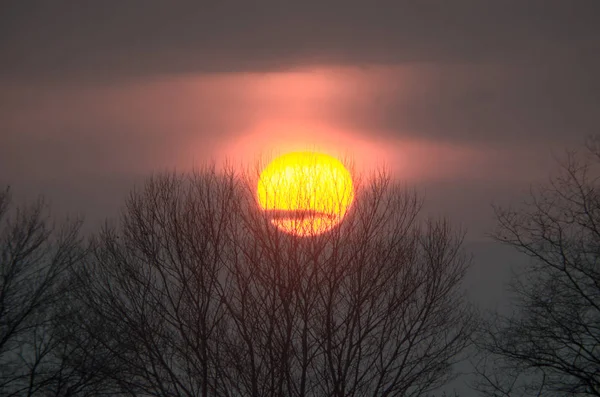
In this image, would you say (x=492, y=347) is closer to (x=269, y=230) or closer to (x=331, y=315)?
(x=331, y=315)

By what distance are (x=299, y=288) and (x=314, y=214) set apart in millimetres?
1693

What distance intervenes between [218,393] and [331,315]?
304cm

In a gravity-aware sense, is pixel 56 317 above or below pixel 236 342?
above

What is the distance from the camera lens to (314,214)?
16375 mm

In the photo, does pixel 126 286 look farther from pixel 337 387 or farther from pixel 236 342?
pixel 337 387

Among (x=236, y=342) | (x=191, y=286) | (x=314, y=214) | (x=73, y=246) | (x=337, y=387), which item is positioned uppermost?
(x=73, y=246)

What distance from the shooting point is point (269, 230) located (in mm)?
16438

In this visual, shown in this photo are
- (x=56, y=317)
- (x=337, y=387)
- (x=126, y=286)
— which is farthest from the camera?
(x=56, y=317)

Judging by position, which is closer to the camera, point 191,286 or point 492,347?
point 191,286

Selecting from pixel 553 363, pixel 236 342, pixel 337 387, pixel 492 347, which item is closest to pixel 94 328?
pixel 236 342

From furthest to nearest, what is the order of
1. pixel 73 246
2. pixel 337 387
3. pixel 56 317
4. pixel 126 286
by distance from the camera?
1. pixel 73 246
2. pixel 56 317
3. pixel 126 286
4. pixel 337 387

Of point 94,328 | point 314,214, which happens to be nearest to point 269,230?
point 314,214

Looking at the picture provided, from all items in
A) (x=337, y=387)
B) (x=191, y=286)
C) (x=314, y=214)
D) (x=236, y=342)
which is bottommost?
(x=337, y=387)

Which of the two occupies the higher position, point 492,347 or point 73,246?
point 73,246
